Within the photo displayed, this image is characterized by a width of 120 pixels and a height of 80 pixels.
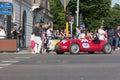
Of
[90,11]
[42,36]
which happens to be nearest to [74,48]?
[42,36]

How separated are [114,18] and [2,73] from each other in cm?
12836

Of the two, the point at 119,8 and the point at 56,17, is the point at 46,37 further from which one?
the point at 119,8

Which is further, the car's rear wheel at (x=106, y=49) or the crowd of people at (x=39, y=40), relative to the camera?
the crowd of people at (x=39, y=40)

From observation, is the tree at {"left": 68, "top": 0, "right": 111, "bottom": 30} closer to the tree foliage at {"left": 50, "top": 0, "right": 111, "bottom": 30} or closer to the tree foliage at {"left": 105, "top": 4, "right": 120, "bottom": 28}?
the tree foliage at {"left": 50, "top": 0, "right": 111, "bottom": 30}

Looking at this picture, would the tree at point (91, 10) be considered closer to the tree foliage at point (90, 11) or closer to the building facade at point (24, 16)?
the tree foliage at point (90, 11)

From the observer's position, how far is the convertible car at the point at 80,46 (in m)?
26.8

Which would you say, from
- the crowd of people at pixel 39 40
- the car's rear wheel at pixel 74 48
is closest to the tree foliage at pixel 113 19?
the crowd of people at pixel 39 40

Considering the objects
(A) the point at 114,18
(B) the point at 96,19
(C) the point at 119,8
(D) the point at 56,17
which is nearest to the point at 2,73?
(B) the point at 96,19

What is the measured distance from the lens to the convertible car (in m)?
26.8

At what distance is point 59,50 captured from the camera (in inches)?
1070

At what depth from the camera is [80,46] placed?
2700cm

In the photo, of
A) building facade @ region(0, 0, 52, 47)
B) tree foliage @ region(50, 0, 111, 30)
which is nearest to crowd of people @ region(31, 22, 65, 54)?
building facade @ region(0, 0, 52, 47)

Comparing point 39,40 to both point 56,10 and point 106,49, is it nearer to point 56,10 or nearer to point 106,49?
point 106,49

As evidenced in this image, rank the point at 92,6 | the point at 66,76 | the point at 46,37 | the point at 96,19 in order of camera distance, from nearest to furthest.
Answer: the point at 66,76, the point at 46,37, the point at 92,6, the point at 96,19
